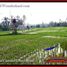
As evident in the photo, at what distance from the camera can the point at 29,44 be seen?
411 centimetres

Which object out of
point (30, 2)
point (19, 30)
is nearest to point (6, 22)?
point (19, 30)

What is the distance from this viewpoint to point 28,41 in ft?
13.5

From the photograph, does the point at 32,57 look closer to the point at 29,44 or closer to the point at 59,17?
the point at 29,44

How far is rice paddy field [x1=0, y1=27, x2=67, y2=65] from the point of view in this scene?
13.4 ft

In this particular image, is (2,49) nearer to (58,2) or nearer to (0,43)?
(0,43)

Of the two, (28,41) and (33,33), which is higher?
(33,33)

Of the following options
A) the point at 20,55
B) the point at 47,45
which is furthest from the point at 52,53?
the point at 20,55

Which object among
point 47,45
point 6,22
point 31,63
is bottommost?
point 31,63

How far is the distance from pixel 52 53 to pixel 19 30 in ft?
2.10

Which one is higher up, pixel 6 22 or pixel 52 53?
pixel 6 22

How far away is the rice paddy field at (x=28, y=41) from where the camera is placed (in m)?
4.09

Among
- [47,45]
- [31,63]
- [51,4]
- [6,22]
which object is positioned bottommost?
[31,63]

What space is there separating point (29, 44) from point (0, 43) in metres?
0.46

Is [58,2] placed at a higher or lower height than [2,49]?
higher
